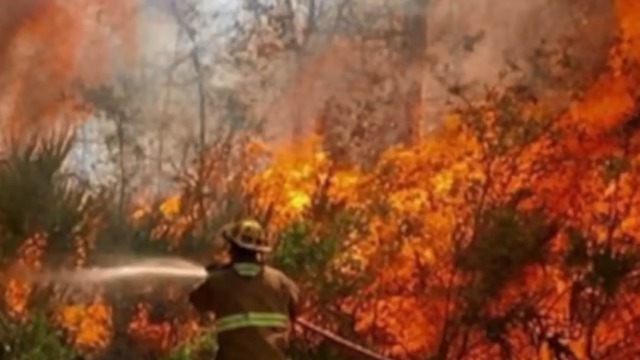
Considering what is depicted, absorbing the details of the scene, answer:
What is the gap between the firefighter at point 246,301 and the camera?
466 centimetres

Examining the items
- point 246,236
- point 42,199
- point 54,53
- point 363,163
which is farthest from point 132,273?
point 246,236

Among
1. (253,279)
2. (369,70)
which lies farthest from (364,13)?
(253,279)

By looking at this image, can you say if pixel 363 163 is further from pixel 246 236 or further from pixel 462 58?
pixel 246 236

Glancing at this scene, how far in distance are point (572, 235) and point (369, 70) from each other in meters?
1.54

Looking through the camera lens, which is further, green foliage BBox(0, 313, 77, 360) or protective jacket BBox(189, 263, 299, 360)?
green foliage BBox(0, 313, 77, 360)

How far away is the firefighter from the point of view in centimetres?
466

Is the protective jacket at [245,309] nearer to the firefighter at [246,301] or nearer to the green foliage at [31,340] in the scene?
the firefighter at [246,301]

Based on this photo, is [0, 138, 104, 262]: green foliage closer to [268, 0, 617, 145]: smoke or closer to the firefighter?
[268, 0, 617, 145]: smoke

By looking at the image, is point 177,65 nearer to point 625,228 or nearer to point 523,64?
point 523,64

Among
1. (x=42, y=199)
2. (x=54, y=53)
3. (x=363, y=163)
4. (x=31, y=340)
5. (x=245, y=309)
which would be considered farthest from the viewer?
(x=363, y=163)

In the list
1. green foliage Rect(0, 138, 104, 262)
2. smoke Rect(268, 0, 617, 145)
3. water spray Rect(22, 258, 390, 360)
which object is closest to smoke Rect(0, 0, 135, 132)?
green foliage Rect(0, 138, 104, 262)

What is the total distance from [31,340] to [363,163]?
2157mm

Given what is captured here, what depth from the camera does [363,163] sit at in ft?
24.4

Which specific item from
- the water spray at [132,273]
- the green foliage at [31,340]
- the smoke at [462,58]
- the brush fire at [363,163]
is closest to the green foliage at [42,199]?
the brush fire at [363,163]
